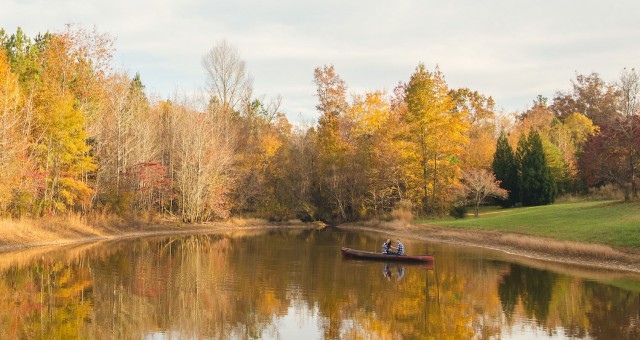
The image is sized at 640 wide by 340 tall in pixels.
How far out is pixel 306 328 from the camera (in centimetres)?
1727

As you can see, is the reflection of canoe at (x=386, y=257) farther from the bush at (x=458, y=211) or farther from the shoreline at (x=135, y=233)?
the bush at (x=458, y=211)

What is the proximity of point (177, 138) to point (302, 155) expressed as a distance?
17.7 metres

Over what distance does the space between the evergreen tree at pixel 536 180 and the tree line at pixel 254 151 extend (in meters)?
0.13

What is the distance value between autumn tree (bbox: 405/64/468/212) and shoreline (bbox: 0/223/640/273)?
21.8 ft

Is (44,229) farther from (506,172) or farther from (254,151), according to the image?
(506,172)

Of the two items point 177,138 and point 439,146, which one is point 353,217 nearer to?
point 439,146

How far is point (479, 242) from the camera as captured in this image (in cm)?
4203

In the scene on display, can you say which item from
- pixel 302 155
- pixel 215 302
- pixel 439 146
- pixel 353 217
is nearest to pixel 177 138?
pixel 302 155

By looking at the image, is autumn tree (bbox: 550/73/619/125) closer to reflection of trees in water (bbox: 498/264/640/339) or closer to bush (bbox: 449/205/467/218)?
bush (bbox: 449/205/467/218)

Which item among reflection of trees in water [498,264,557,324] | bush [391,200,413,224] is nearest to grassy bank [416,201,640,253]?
reflection of trees in water [498,264,557,324]

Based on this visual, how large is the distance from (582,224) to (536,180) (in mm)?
24858

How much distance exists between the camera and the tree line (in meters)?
42.1

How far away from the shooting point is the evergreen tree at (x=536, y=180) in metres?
59.1

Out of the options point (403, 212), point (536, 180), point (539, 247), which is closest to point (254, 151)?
point (403, 212)
